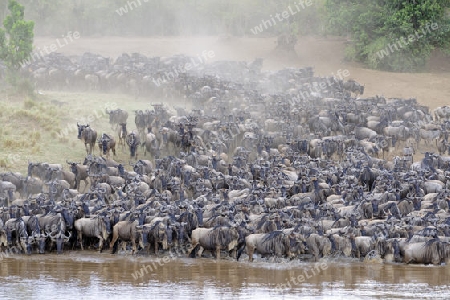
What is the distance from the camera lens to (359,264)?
1931cm

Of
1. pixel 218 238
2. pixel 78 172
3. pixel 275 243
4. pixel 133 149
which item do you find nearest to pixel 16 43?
pixel 133 149

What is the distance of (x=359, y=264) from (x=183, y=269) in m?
4.13

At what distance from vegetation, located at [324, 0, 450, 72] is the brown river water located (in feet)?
108

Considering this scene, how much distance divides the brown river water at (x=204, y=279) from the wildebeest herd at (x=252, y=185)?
42 cm

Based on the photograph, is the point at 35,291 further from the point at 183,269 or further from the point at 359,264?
the point at 359,264

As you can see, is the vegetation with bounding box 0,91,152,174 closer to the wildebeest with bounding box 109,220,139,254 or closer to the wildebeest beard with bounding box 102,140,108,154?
the wildebeest beard with bounding box 102,140,108,154

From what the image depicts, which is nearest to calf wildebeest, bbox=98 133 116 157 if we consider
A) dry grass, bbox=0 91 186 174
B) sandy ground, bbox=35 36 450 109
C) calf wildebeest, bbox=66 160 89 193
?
dry grass, bbox=0 91 186 174

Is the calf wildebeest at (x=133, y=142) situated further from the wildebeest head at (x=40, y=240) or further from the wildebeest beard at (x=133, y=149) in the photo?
the wildebeest head at (x=40, y=240)

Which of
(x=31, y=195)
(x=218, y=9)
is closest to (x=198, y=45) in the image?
(x=218, y=9)

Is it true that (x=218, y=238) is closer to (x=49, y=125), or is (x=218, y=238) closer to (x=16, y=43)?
(x=49, y=125)

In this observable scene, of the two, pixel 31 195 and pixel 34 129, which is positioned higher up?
pixel 34 129

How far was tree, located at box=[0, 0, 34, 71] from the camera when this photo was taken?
37.9 m

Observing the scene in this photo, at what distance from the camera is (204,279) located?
18.2 m

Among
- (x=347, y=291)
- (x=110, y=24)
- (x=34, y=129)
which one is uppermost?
(x=110, y=24)
